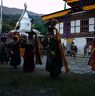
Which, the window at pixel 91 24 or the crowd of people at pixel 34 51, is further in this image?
the window at pixel 91 24

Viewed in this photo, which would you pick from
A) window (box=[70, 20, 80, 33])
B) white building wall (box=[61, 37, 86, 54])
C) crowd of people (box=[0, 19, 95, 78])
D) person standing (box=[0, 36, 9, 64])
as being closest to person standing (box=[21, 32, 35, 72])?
crowd of people (box=[0, 19, 95, 78])

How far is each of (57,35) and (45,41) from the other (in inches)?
17.0

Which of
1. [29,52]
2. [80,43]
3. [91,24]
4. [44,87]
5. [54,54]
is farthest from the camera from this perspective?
[80,43]

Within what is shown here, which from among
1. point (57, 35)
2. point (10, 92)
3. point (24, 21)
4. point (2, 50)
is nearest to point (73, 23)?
point (24, 21)

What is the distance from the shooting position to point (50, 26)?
44.4ft

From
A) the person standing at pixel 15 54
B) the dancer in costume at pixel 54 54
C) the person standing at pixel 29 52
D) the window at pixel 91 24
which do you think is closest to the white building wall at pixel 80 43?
the window at pixel 91 24

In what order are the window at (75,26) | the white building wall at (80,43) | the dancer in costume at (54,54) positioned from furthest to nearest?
the window at (75,26)
the white building wall at (80,43)
the dancer in costume at (54,54)

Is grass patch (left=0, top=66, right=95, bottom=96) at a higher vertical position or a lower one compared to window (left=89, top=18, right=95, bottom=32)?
lower

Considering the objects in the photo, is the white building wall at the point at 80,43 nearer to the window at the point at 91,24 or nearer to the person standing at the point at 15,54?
the window at the point at 91,24

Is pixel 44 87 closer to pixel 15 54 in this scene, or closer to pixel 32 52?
pixel 32 52

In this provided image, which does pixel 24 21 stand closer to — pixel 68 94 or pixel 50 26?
pixel 50 26

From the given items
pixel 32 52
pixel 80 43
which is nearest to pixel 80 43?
pixel 80 43

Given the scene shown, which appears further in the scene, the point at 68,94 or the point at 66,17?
the point at 66,17

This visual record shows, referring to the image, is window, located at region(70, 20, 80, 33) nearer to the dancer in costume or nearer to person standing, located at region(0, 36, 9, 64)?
person standing, located at region(0, 36, 9, 64)
